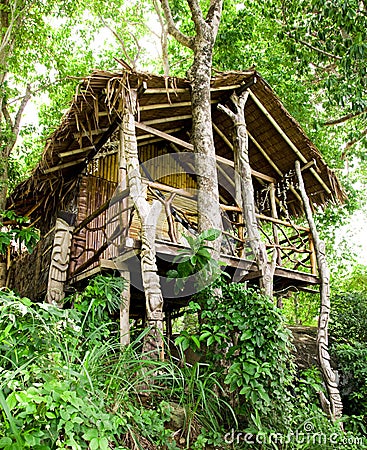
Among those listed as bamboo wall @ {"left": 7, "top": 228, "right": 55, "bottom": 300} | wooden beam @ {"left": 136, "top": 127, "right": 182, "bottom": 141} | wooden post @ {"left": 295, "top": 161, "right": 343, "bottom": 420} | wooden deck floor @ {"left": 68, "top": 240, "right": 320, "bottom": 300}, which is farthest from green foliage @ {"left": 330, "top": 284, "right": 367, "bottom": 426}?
bamboo wall @ {"left": 7, "top": 228, "right": 55, "bottom": 300}

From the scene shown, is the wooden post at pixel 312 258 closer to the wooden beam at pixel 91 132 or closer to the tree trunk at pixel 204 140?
the tree trunk at pixel 204 140

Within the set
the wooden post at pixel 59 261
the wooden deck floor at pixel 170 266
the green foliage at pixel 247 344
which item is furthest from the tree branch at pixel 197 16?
Answer: the green foliage at pixel 247 344

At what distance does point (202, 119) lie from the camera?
618cm

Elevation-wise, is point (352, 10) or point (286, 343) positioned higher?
point (352, 10)

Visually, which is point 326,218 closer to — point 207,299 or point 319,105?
point 319,105

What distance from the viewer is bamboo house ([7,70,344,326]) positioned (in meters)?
5.73

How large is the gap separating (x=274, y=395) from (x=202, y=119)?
141 inches

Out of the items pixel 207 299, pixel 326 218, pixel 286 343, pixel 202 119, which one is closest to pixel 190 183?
pixel 202 119

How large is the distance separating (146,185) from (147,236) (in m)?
0.79
